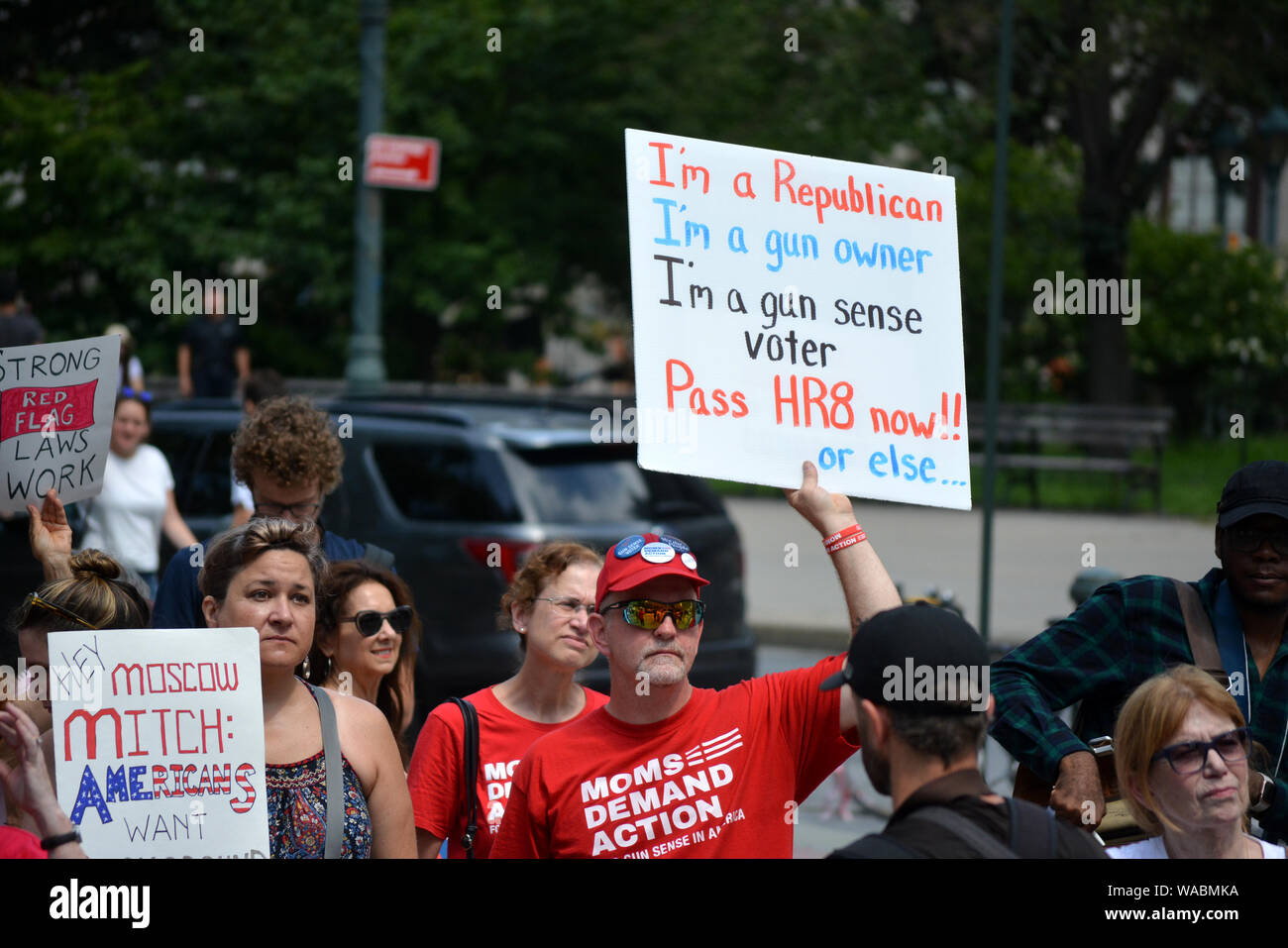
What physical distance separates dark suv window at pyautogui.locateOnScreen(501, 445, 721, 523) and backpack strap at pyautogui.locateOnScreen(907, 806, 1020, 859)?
6.13 metres

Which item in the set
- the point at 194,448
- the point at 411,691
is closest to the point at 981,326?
the point at 194,448

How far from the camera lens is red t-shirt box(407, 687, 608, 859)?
3.85 metres

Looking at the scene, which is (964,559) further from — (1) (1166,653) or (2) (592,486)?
(1) (1166,653)

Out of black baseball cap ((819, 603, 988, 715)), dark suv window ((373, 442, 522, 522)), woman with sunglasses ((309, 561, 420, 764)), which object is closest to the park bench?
dark suv window ((373, 442, 522, 522))

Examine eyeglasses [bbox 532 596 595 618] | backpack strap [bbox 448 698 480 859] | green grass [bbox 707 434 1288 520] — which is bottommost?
backpack strap [bbox 448 698 480 859]

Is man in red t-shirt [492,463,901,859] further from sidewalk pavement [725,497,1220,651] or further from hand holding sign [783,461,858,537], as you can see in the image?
sidewalk pavement [725,497,1220,651]

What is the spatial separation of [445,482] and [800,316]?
17.8 feet

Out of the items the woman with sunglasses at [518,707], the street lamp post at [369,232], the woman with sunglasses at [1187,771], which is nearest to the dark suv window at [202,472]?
the street lamp post at [369,232]

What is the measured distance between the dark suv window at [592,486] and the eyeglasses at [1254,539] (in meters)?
5.22

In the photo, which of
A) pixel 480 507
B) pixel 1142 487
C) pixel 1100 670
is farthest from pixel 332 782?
pixel 1142 487

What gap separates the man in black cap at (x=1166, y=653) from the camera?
355 cm

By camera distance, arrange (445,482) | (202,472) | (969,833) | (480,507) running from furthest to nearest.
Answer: (202,472), (445,482), (480,507), (969,833)

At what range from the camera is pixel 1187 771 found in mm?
3105

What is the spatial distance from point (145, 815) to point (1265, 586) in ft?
7.65
